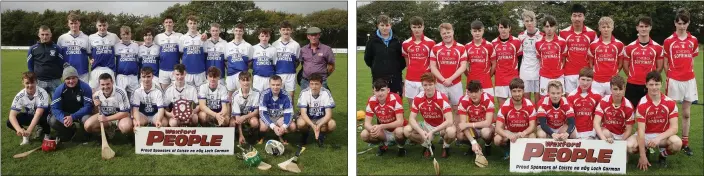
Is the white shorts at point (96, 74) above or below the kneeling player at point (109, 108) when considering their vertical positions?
above

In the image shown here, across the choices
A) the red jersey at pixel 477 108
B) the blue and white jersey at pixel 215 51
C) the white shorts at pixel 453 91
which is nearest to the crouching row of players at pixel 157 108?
the blue and white jersey at pixel 215 51

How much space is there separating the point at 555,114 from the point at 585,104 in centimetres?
30

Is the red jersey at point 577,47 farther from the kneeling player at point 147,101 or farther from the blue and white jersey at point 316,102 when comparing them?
the kneeling player at point 147,101

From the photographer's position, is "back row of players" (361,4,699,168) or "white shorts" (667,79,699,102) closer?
"back row of players" (361,4,699,168)

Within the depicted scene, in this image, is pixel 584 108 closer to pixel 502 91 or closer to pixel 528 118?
pixel 528 118

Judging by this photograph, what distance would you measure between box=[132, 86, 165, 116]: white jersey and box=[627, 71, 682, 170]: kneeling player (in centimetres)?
407

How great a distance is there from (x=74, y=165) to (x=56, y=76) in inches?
46.1

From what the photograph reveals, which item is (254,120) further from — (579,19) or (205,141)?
(579,19)

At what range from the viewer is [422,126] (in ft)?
14.0

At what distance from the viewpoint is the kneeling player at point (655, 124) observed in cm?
382

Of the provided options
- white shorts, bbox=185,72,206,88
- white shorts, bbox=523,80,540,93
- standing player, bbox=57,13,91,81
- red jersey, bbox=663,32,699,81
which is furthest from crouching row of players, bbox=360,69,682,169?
standing player, bbox=57,13,91,81

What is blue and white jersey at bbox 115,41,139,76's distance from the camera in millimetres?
4809

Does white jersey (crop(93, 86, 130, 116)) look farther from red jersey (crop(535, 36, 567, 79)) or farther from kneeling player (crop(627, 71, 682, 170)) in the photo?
kneeling player (crop(627, 71, 682, 170))

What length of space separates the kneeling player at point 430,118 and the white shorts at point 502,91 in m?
0.60
